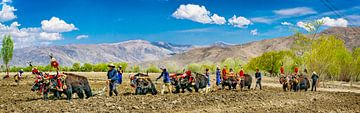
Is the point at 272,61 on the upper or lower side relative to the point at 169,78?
upper

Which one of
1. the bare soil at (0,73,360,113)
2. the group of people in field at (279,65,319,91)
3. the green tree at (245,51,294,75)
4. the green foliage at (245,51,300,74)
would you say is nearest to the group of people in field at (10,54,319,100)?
the group of people in field at (279,65,319,91)

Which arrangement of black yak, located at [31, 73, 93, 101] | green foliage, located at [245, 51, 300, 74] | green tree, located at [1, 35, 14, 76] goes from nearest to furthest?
black yak, located at [31, 73, 93, 101] < green tree, located at [1, 35, 14, 76] < green foliage, located at [245, 51, 300, 74]

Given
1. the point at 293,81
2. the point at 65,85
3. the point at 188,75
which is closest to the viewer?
the point at 65,85

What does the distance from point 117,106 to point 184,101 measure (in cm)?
364

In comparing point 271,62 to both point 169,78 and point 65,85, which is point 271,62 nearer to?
point 169,78

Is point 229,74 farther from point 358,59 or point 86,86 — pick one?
point 358,59

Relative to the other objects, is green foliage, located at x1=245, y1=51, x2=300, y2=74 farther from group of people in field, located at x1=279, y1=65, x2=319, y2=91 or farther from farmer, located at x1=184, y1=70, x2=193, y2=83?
farmer, located at x1=184, y1=70, x2=193, y2=83

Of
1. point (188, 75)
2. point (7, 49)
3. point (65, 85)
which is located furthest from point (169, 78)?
point (7, 49)

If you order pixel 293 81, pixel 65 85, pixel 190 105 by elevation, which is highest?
pixel 293 81

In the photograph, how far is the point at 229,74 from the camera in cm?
3048

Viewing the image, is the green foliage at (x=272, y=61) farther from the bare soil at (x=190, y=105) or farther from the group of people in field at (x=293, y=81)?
the bare soil at (x=190, y=105)

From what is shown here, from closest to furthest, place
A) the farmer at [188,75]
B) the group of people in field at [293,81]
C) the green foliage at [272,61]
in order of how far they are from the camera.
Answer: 1. the farmer at [188,75]
2. the group of people in field at [293,81]
3. the green foliage at [272,61]

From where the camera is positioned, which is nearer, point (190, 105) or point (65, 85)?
point (190, 105)

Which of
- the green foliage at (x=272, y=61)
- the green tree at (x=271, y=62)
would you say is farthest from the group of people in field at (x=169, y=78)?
the green tree at (x=271, y=62)
